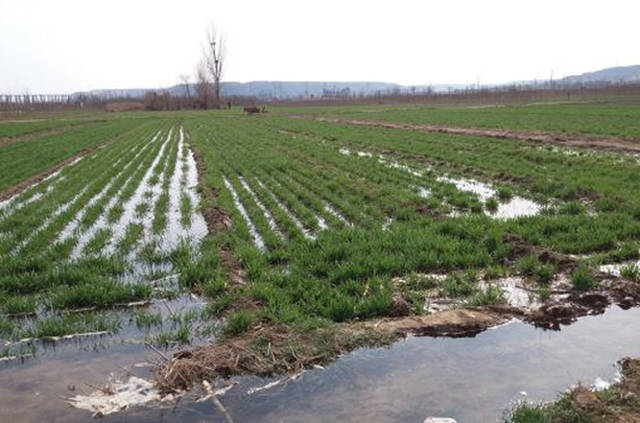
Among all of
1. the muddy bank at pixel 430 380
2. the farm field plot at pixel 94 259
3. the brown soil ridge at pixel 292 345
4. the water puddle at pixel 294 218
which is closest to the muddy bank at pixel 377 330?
the brown soil ridge at pixel 292 345

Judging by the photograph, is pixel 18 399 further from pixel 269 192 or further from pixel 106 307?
pixel 269 192

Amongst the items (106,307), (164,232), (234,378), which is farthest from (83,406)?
(164,232)

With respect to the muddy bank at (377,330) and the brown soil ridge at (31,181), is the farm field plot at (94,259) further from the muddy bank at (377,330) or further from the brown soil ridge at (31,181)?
the muddy bank at (377,330)

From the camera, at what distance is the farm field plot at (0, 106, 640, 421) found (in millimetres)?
5508

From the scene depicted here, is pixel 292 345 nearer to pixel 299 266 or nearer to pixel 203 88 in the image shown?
pixel 299 266

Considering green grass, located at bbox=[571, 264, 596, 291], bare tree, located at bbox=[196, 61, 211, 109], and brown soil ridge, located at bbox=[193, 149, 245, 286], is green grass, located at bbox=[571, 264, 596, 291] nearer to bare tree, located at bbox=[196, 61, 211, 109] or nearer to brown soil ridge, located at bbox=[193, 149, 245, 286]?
brown soil ridge, located at bbox=[193, 149, 245, 286]

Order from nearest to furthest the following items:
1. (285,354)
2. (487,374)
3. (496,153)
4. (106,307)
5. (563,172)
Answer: (487,374) → (285,354) → (106,307) → (563,172) → (496,153)

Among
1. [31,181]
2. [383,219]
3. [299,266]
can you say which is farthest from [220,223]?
[31,181]

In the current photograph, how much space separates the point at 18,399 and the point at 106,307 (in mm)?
2067

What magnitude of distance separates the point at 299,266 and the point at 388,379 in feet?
10.4

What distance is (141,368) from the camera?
16.8 feet

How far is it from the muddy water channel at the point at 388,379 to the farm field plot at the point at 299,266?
7 cm

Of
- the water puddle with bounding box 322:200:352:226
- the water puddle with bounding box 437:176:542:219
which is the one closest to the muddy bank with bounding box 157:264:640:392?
the water puddle with bounding box 437:176:542:219

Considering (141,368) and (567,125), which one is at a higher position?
(567,125)
